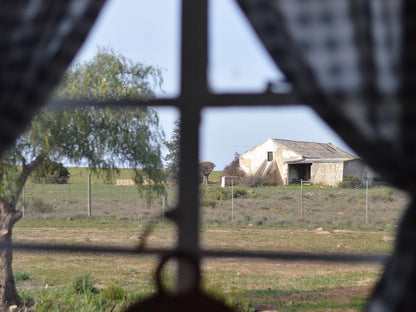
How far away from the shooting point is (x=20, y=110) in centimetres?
74

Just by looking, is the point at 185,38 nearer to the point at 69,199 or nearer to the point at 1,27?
the point at 1,27

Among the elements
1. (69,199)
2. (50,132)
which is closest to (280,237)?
(69,199)

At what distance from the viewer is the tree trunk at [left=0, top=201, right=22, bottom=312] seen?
335 cm

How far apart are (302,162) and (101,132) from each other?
166 centimetres

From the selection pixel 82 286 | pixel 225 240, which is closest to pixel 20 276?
pixel 82 286

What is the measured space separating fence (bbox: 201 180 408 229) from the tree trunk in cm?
333

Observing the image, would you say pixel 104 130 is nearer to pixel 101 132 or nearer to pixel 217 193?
pixel 101 132

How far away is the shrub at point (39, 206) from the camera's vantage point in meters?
4.74

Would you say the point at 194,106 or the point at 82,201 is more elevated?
the point at 194,106

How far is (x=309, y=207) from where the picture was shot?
22.6 feet

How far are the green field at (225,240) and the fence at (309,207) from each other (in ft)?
0.06

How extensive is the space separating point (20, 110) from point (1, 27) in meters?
0.15

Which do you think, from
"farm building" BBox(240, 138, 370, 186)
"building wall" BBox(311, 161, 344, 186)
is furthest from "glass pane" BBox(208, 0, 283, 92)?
"building wall" BBox(311, 161, 344, 186)

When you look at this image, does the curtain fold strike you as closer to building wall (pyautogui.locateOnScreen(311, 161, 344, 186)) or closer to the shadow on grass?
building wall (pyautogui.locateOnScreen(311, 161, 344, 186))
